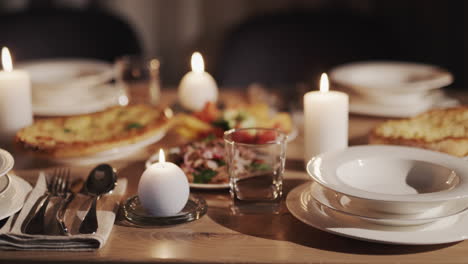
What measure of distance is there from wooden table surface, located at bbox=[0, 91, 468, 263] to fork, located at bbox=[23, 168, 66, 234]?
0.18 ft

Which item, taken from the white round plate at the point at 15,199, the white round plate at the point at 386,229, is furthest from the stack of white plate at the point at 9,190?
the white round plate at the point at 386,229

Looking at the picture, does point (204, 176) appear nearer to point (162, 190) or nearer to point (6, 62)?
point (162, 190)

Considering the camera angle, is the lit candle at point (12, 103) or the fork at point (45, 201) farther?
the lit candle at point (12, 103)

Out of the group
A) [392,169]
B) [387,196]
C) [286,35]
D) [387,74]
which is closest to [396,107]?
[387,74]

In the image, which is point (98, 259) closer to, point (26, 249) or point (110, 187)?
point (26, 249)

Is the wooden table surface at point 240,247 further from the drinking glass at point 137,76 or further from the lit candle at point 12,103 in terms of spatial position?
the drinking glass at point 137,76

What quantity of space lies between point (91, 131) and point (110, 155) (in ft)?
0.34

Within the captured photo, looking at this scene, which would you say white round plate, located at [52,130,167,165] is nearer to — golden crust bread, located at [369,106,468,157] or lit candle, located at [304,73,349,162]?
lit candle, located at [304,73,349,162]

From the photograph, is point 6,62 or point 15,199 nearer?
point 15,199

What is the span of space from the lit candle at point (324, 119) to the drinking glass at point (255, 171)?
0.19 meters

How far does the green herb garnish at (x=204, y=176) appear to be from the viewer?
125 centimetres

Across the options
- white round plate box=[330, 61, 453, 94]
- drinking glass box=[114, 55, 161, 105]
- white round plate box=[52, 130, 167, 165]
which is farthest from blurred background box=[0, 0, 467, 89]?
white round plate box=[52, 130, 167, 165]

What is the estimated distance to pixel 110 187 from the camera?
124 cm

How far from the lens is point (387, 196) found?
0.97m
